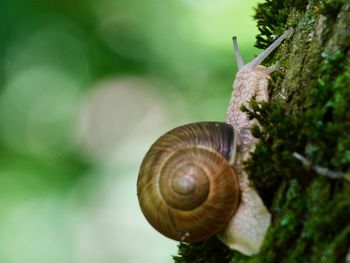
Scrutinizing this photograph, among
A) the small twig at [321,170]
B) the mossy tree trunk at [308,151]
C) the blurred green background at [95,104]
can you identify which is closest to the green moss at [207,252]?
Result: the mossy tree trunk at [308,151]

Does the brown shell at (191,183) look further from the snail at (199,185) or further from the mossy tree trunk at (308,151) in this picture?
the mossy tree trunk at (308,151)

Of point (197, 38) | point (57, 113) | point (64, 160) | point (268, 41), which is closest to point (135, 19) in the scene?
point (197, 38)

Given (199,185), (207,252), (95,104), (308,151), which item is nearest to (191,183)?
(199,185)

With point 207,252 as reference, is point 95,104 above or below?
above

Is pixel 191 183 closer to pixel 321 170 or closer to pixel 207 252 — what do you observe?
pixel 207 252

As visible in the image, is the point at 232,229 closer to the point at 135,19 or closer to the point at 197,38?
the point at 197,38

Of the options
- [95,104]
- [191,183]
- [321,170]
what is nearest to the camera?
[321,170]

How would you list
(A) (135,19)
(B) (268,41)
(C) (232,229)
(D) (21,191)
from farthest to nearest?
(A) (135,19)
(D) (21,191)
(B) (268,41)
(C) (232,229)
